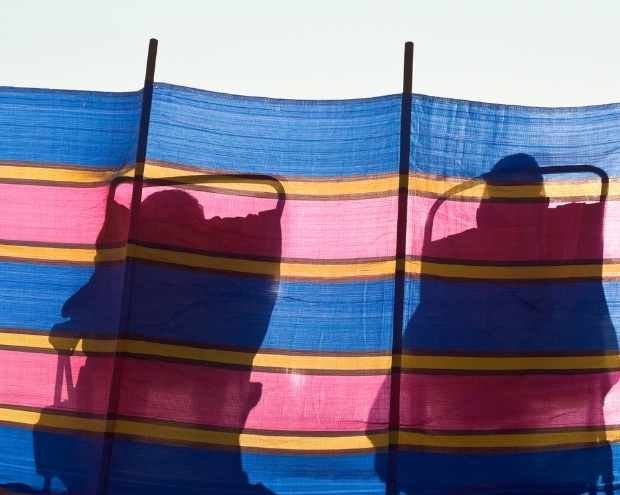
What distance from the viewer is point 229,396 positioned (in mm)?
3914

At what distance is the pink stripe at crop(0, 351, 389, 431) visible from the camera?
3889 millimetres

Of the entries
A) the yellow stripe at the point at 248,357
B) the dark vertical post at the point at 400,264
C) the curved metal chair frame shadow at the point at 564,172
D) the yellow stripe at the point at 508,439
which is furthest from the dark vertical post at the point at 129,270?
the curved metal chair frame shadow at the point at 564,172

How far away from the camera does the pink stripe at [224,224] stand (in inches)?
157

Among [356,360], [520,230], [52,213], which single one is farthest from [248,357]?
[520,230]

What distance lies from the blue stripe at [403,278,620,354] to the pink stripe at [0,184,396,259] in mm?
328

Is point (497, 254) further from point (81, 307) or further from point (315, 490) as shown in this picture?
point (81, 307)

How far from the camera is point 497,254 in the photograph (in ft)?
13.1

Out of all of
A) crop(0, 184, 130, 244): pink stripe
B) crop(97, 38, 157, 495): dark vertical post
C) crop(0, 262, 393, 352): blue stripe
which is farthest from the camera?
crop(0, 184, 130, 244): pink stripe

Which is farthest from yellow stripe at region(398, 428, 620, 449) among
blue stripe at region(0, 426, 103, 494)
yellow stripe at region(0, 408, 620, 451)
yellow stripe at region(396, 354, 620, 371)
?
blue stripe at region(0, 426, 103, 494)

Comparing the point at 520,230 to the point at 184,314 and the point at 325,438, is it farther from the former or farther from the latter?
the point at 184,314

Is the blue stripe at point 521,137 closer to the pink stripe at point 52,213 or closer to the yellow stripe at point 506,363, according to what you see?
the yellow stripe at point 506,363

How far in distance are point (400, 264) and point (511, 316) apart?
0.56m

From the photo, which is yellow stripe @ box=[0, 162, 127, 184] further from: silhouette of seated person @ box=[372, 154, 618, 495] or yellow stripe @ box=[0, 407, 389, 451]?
silhouette of seated person @ box=[372, 154, 618, 495]

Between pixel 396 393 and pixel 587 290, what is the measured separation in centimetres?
100
